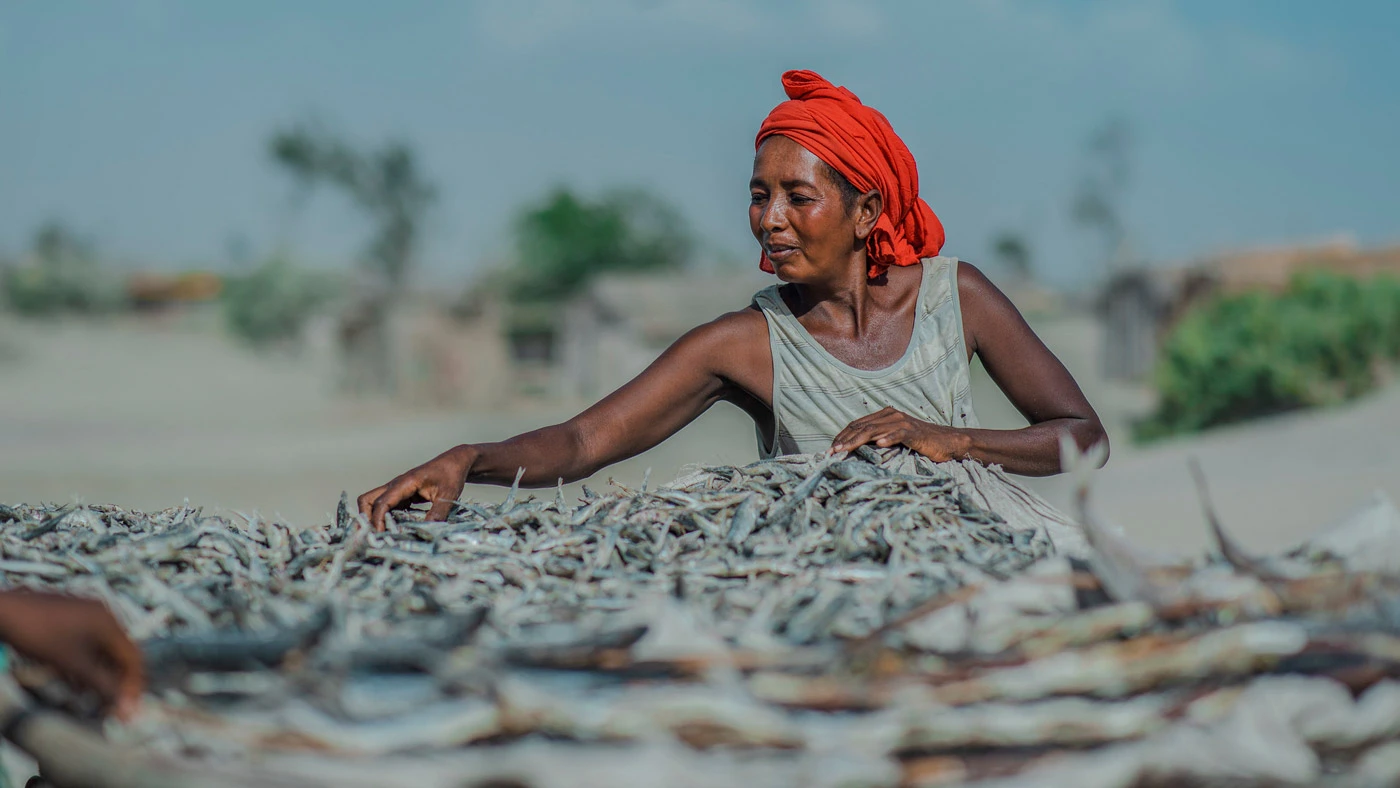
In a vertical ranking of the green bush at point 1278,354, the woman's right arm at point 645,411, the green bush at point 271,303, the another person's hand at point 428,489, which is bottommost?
the another person's hand at point 428,489

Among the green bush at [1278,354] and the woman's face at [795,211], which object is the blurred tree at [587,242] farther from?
the woman's face at [795,211]

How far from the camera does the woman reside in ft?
8.65

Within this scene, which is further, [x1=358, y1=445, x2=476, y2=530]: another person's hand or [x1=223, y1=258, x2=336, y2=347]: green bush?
[x1=223, y1=258, x2=336, y2=347]: green bush

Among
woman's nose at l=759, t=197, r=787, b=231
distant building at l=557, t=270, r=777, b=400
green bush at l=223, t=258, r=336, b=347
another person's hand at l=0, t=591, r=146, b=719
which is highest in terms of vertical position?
green bush at l=223, t=258, r=336, b=347

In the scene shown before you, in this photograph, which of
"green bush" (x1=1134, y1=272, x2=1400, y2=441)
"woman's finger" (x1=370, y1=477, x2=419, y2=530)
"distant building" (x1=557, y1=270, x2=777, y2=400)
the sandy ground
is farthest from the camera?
"distant building" (x1=557, y1=270, x2=777, y2=400)

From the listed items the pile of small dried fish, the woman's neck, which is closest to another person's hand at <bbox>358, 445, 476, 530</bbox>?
the pile of small dried fish

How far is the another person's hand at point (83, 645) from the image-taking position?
1.10m

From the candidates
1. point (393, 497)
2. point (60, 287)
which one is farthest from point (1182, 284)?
point (60, 287)

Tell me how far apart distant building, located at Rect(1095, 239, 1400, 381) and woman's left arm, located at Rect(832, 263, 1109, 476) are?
16464mm

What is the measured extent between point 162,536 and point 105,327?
37.2 m

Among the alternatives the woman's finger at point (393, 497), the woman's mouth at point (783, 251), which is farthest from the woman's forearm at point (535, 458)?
the woman's mouth at point (783, 251)

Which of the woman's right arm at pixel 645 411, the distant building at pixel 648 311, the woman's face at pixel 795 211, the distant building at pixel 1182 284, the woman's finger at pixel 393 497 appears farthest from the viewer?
the distant building at pixel 1182 284

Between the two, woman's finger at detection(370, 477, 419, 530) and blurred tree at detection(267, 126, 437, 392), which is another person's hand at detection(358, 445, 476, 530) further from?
blurred tree at detection(267, 126, 437, 392)

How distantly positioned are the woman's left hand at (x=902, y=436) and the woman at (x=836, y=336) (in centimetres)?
22
